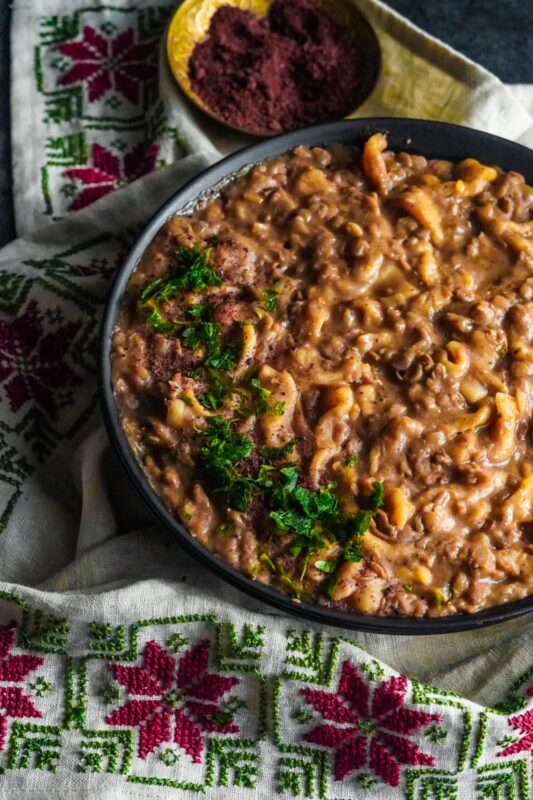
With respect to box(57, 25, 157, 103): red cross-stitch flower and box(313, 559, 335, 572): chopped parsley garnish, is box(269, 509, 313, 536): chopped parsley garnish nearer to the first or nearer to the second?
Answer: box(313, 559, 335, 572): chopped parsley garnish

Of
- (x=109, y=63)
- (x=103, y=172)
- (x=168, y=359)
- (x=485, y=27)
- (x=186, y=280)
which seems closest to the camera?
(x=168, y=359)

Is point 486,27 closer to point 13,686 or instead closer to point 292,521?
point 292,521

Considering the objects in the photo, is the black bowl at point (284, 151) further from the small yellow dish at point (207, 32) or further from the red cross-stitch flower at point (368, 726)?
the small yellow dish at point (207, 32)

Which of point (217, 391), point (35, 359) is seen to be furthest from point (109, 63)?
point (217, 391)

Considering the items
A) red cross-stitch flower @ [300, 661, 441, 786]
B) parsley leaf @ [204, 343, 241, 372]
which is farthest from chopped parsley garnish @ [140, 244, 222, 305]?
red cross-stitch flower @ [300, 661, 441, 786]

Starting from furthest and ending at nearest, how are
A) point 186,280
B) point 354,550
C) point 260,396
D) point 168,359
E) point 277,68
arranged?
point 277,68, point 186,280, point 168,359, point 260,396, point 354,550

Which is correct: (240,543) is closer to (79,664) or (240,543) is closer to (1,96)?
(79,664)
